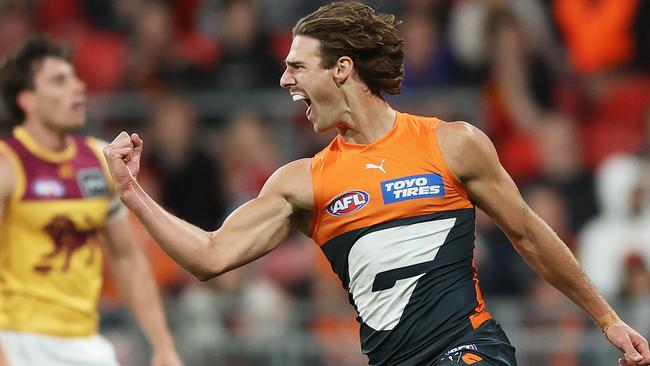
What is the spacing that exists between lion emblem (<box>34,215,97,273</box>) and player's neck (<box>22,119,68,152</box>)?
0.46 meters

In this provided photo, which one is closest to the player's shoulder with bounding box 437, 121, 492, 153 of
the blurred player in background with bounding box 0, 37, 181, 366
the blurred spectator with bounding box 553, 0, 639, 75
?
the blurred player in background with bounding box 0, 37, 181, 366

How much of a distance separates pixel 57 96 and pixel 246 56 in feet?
15.0

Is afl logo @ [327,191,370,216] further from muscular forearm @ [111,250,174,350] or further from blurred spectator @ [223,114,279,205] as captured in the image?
blurred spectator @ [223,114,279,205]

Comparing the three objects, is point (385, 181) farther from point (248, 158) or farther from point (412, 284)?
point (248, 158)

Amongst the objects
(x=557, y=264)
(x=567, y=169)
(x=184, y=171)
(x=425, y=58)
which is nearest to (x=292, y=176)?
(x=557, y=264)

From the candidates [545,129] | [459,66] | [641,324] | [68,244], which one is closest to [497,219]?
[68,244]

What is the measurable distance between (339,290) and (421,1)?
2909 mm

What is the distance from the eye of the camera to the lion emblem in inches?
264

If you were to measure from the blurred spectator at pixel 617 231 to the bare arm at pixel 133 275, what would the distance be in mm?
3601

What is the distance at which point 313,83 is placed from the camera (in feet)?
16.9

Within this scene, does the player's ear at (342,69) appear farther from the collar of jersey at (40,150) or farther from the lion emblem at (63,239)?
the collar of jersey at (40,150)

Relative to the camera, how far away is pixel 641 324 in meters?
8.64

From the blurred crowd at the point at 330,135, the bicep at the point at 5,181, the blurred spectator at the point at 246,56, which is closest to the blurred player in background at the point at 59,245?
the bicep at the point at 5,181

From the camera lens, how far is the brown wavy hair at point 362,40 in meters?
5.17
